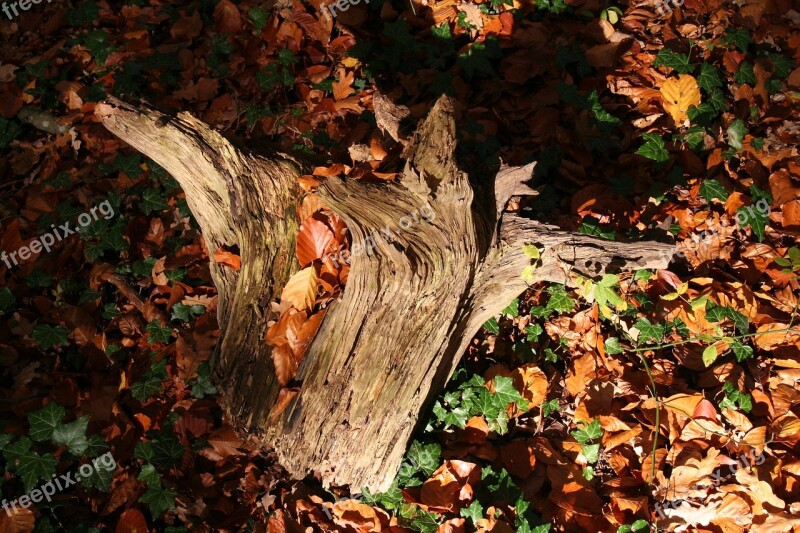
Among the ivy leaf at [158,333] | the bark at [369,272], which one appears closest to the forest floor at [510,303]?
the ivy leaf at [158,333]

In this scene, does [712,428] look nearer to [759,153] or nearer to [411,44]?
[759,153]

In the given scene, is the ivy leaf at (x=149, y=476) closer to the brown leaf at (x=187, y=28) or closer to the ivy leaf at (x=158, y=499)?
the ivy leaf at (x=158, y=499)

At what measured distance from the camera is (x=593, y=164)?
3260 millimetres

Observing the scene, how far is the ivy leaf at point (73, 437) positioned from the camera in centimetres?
262

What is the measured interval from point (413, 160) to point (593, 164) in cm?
159

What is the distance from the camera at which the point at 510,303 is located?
2668mm

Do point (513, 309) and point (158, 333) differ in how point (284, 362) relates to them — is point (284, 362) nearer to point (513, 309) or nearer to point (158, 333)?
point (158, 333)

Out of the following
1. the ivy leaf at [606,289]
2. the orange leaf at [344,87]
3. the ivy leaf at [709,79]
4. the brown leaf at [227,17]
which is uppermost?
the brown leaf at [227,17]

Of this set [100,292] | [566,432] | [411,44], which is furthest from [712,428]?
[100,292]

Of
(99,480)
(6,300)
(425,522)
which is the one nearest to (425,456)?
(425,522)

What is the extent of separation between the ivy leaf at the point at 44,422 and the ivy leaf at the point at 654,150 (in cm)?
320

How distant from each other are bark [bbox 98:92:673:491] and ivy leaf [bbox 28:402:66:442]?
79 centimetres

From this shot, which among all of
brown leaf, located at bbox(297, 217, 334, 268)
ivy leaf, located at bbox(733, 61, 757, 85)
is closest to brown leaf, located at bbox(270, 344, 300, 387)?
brown leaf, located at bbox(297, 217, 334, 268)

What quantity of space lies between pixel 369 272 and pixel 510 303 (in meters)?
0.87
